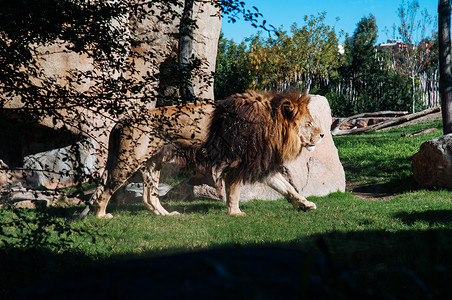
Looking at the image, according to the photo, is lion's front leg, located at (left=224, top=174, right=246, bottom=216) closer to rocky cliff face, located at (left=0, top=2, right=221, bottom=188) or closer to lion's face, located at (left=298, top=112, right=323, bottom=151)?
lion's face, located at (left=298, top=112, right=323, bottom=151)

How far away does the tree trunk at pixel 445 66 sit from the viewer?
11.9 meters

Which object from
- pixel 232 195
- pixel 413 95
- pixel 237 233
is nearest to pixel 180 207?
pixel 232 195

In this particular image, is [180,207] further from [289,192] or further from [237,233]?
[237,233]

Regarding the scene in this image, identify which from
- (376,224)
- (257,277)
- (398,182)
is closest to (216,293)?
(257,277)

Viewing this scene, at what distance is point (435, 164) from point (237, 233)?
18.4ft

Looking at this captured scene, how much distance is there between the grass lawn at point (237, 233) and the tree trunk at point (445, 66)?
322cm

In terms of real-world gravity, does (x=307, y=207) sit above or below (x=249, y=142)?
below

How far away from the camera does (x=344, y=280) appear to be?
3.61ft

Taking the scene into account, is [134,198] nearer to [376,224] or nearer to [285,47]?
[376,224]

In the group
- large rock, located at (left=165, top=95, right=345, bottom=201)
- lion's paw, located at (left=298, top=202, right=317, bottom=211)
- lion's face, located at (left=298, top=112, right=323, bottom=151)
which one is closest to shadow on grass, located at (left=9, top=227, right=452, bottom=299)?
lion's paw, located at (left=298, top=202, right=317, bottom=211)

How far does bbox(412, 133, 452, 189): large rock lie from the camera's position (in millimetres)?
9016

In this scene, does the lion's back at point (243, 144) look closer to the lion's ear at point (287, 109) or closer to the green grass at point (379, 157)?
the lion's ear at point (287, 109)

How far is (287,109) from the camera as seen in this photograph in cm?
743

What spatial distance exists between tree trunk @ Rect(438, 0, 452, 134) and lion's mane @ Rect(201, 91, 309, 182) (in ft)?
21.2
